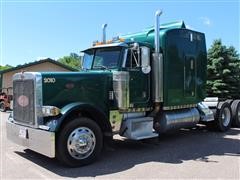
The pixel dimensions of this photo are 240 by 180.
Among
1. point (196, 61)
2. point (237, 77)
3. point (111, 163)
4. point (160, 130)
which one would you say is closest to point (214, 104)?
point (196, 61)

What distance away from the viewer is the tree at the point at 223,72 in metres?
20.8

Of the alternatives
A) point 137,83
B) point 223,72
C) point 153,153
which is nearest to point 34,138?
point 153,153

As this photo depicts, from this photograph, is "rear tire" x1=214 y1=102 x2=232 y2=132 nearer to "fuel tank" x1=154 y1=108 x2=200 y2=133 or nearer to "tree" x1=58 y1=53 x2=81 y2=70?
"fuel tank" x1=154 y1=108 x2=200 y2=133

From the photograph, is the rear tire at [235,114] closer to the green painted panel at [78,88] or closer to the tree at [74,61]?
the tree at [74,61]

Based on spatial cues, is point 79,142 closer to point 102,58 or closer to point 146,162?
point 146,162

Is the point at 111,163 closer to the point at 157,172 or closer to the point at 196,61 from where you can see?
the point at 157,172

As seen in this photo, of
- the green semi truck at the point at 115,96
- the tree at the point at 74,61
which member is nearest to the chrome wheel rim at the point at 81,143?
the green semi truck at the point at 115,96

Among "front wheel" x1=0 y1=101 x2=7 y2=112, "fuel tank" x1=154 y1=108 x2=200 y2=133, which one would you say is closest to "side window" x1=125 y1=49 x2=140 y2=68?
"fuel tank" x1=154 y1=108 x2=200 y2=133

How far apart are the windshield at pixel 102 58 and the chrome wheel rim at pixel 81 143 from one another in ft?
6.47

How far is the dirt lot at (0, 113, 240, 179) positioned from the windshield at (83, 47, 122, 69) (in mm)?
2168

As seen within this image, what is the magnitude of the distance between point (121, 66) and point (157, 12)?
1787mm

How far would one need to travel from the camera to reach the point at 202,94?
1055 cm

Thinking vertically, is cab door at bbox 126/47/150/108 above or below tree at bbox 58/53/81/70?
below

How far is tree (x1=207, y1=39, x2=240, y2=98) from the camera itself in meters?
20.8
